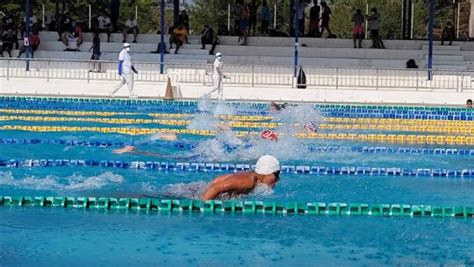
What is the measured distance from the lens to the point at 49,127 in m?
14.7

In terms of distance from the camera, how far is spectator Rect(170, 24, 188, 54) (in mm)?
26688

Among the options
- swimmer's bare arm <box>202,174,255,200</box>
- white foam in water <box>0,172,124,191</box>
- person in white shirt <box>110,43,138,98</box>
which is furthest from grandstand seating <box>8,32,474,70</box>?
swimmer's bare arm <box>202,174,255,200</box>

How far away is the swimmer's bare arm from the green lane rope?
105 millimetres

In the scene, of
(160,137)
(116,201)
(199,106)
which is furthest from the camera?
(199,106)

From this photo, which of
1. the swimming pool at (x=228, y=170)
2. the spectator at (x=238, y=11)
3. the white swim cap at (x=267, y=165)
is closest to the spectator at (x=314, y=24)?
the spectator at (x=238, y=11)

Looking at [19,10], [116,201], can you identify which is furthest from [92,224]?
[19,10]

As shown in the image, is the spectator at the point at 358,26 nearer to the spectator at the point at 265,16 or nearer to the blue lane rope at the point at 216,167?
the spectator at the point at 265,16

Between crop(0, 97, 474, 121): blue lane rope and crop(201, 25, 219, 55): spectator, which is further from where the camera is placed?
crop(201, 25, 219, 55): spectator

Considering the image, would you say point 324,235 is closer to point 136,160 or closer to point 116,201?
point 116,201

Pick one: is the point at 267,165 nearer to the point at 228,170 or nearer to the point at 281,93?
the point at 228,170

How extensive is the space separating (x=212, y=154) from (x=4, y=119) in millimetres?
5655

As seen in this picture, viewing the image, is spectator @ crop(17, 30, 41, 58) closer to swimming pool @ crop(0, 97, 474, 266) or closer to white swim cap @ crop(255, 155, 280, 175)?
swimming pool @ crop(0, 97, 474, 266)

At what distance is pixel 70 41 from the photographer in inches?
1050

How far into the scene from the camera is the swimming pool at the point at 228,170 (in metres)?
6.63
